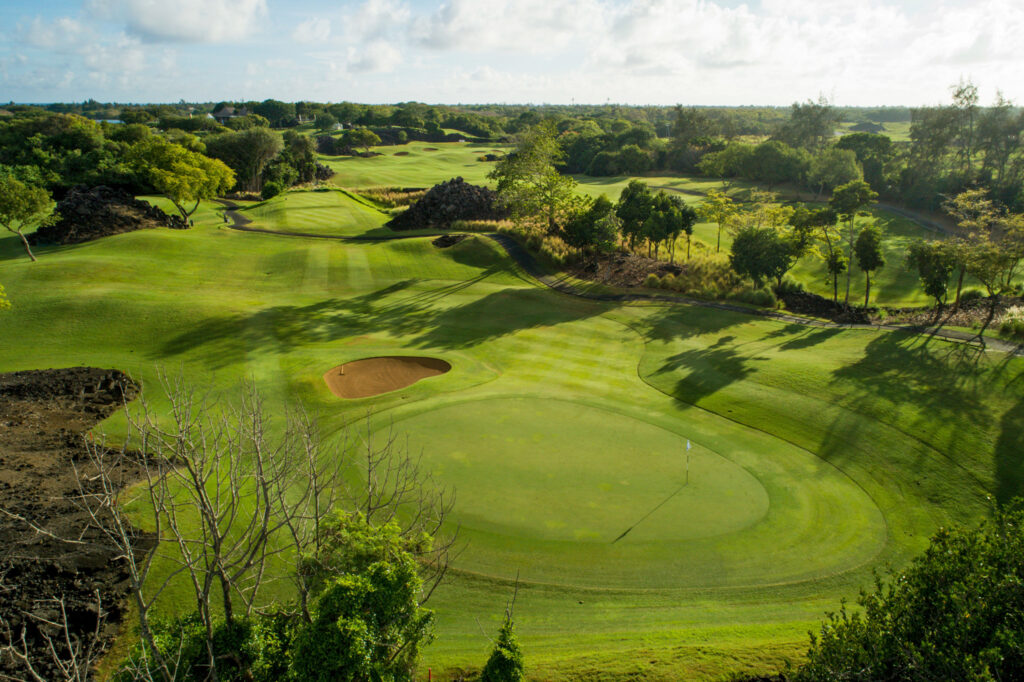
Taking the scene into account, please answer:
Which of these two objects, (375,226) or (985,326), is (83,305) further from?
(985,326)

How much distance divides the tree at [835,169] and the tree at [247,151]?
89.6 meters

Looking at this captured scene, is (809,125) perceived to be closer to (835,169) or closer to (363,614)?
(835,169)

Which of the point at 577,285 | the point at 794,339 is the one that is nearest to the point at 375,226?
the point at 577,285

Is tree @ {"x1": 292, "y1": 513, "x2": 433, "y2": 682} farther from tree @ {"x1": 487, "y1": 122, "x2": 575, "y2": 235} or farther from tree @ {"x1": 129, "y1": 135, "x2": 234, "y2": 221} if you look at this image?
tree @ {"x1": 129, "y1": 135, "x2": 234, "y2": 221}

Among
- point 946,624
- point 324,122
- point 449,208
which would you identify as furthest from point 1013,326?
point 324,122

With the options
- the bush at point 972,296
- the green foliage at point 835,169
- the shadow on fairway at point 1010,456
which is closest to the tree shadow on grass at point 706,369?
the shadow on fairway at point 1010,456

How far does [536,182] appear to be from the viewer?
217 ft

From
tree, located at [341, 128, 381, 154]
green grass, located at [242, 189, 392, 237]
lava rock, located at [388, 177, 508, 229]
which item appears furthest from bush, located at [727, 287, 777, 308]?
tree, located at [341, 128, 381, 154]

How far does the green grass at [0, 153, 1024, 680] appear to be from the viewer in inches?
616

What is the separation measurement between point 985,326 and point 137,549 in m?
41.9

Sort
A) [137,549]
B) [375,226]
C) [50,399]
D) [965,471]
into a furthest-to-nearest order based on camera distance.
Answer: [375,226] < [50,399] < [965,471] < [137,549]

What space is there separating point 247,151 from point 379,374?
79.9 meters

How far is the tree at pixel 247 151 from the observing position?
92812 mm

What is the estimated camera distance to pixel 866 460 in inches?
907
